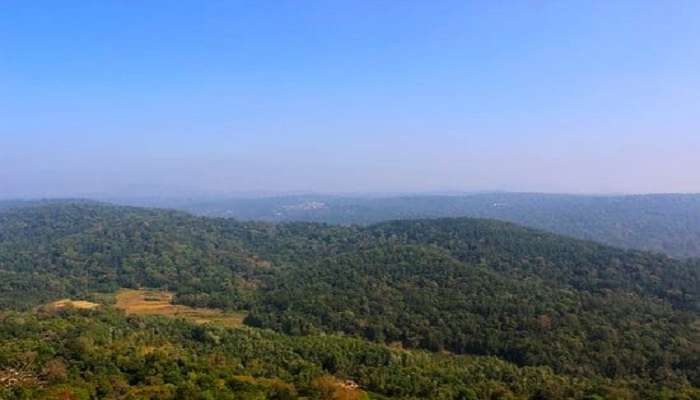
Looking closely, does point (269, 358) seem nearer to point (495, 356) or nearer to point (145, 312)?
point (495, 356)

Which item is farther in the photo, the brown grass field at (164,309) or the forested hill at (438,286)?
the brown grass field at (164,309)

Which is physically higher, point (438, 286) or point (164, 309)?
Answer: point (438, 286)

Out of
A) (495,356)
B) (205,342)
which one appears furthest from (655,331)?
(205,342)

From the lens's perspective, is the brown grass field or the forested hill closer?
the forested hill

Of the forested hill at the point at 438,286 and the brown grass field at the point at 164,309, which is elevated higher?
the forested hill at the point at 438,286

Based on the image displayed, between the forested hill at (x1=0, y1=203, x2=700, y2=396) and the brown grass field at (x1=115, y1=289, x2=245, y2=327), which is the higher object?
the forested hill at (x1=0, y1=203, x2=700, y2=396)
